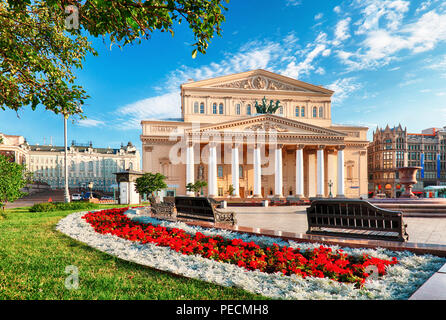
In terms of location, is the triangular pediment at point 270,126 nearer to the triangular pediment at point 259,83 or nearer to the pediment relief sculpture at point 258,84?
the triangular pediment at point 259,83

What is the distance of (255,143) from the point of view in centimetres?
3784

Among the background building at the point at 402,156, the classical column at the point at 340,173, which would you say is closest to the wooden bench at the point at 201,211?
the classical column at the point at 340,173

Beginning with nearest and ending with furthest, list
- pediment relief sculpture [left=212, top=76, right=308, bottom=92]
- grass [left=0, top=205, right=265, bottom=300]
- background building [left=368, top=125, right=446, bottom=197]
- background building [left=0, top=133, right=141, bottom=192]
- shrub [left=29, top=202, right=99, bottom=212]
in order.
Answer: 1. grass [left=0, top=205, right=265, bottom=300]
2. shrub [left=29, top=202, right=99, bottom=212]
3. pediment relief sculpture [left=212, top=76, right=308, bottom=92]
4. background building [left=368, top=125, right=446, bottom=197]
5. background building [left=0, top=133, right=141, bottom=192]

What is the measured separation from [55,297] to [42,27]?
767 centimetres

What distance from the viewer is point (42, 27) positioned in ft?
25.3

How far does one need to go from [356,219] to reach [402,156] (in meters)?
81.1

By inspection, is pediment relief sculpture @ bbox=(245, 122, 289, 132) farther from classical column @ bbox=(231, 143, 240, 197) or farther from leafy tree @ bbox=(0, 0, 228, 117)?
leafy tree @ bbox=(0, 0, 228, 117)

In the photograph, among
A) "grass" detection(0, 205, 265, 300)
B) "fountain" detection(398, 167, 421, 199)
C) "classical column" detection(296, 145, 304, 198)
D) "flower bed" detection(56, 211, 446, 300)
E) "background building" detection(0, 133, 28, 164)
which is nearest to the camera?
"flower bed" detection(56, 211, 446, 300)

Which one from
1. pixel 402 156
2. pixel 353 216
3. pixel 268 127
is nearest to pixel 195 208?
pixel 353 216

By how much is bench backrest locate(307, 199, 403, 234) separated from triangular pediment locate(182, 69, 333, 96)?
40.1 m

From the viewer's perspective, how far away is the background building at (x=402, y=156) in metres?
71.9

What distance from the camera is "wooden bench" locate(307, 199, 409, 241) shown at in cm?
644

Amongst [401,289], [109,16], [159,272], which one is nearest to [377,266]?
[401,289]

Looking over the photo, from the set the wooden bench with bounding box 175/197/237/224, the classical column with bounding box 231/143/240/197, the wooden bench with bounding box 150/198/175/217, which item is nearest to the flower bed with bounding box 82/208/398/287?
the wooden bench with bounding box 175/197/237/224
